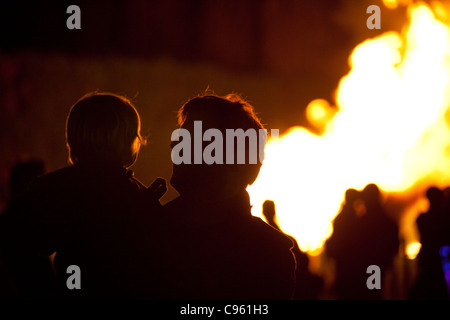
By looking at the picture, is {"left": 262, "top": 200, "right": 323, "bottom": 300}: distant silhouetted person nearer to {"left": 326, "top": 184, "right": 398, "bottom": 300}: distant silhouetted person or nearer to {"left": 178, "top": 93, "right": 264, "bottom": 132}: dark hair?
{"left": 326, "top": 184, "right": 398, "bottom": 300}: distant silhouetted person

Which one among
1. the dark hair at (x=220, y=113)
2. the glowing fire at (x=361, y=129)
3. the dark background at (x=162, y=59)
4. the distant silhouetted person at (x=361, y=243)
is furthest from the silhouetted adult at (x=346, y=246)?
the dark background at (x=162, y=59)

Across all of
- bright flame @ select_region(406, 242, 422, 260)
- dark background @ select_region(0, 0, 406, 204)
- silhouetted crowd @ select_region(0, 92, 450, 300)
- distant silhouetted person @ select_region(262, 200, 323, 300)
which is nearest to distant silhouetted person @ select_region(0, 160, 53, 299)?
silhouetted crowd @ select_region(0, 92, 450, 300)

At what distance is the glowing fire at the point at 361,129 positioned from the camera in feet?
41.8

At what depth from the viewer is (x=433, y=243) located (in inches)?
256

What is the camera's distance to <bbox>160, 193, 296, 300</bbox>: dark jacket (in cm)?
211

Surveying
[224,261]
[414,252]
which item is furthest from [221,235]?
[414,252]

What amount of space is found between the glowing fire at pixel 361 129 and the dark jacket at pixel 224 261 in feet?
32.6

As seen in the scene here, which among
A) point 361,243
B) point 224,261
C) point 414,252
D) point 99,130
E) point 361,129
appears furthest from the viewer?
point 361,129

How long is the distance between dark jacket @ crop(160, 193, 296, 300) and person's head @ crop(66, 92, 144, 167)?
0.35 m

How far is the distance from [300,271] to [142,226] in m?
2.64

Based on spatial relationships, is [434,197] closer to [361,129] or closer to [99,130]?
[99,130]

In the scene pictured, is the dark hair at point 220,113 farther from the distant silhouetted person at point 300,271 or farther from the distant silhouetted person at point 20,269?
the distant silhouetted person at point 300,271
